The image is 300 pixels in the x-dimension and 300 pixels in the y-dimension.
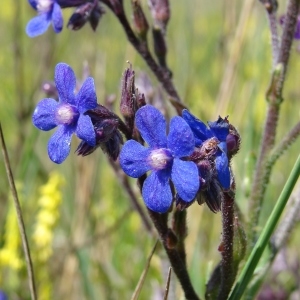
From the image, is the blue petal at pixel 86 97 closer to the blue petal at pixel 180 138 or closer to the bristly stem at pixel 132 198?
the blue petal at pixel 180 138

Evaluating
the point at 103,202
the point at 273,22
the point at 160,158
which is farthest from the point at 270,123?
the point at 103,202

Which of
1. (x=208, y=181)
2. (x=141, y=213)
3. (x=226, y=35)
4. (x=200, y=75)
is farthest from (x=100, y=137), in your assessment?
(x=200, y=75)

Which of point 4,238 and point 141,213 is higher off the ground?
point 141,213

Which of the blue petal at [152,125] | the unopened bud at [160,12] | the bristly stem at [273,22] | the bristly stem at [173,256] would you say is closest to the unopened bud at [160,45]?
the unopened bud at [160,12]

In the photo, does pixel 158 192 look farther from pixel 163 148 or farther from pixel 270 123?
pixel 270 123

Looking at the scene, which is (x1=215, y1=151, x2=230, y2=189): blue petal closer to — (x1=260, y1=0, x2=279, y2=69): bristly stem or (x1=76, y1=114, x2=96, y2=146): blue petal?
(x1=76, y1=114, x2=96, y2=146): blue petal

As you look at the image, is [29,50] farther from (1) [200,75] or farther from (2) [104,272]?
(2) [104,272]

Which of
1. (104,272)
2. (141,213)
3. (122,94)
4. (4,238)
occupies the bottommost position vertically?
(104,272)
